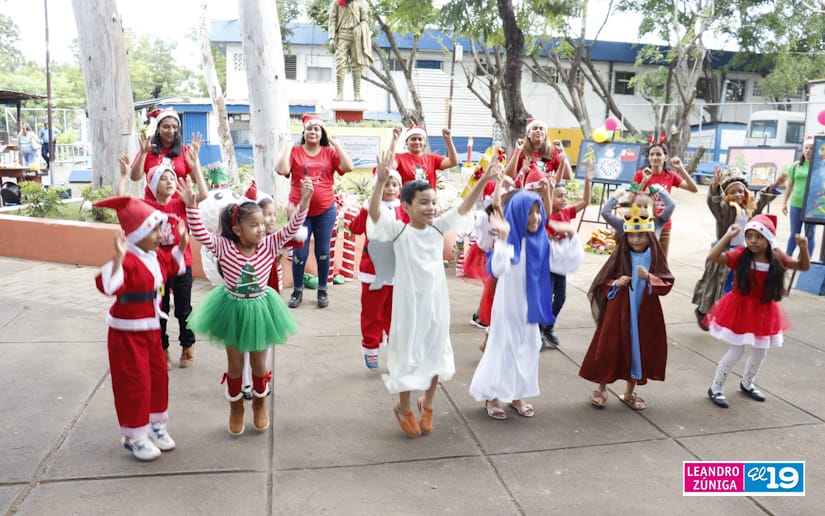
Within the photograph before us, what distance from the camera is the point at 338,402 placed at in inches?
180

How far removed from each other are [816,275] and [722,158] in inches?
698

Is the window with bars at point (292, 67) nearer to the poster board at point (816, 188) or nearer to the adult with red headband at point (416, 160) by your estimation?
the poster board at point (816, 188)

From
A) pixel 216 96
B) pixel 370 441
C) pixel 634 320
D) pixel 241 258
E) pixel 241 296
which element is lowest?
pixel 370 441

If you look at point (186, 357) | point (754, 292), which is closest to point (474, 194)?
point (754, 292)

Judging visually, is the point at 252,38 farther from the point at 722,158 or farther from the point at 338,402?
the point at 722,158

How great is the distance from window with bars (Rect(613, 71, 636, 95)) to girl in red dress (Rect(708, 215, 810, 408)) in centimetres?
3042

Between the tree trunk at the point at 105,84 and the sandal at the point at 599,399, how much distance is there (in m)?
7.21

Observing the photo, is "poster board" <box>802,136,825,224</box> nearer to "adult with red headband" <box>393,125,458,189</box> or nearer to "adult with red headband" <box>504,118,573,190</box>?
"adult with red headband" <box>504,118,573,190</box>

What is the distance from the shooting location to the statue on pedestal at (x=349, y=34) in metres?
13.7

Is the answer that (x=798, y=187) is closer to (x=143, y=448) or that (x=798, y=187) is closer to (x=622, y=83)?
(x=143, y=448)

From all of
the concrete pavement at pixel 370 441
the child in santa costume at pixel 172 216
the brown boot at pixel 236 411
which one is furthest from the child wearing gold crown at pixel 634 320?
the child in santa costume at pixel 172 216

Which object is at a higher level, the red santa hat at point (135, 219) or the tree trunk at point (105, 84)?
the tree trunk at point (105, 84)

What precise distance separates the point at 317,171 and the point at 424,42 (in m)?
25.0

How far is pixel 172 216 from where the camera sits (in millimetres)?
4781
